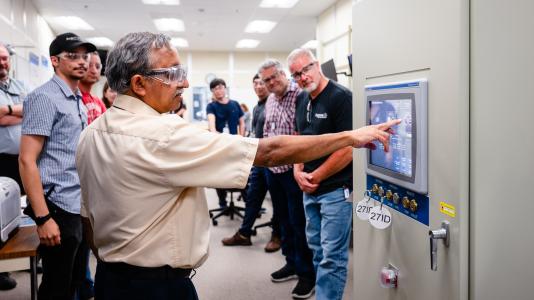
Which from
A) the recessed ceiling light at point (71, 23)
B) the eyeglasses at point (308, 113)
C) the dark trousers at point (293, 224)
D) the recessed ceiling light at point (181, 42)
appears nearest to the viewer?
the eyeglasses at point (308, 113)

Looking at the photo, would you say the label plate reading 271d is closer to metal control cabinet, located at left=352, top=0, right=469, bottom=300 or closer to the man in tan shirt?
metal control cabinet, located at left=352, top=0, right=469, bottom=300

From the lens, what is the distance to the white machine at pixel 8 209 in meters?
1.82

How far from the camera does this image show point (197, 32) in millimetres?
8969

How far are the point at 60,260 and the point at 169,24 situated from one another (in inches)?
275

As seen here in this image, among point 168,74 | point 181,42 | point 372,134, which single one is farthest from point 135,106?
point 181,42

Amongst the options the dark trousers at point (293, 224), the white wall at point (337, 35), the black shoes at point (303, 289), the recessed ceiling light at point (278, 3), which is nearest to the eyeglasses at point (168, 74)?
the dark trousers at point (293, 224)

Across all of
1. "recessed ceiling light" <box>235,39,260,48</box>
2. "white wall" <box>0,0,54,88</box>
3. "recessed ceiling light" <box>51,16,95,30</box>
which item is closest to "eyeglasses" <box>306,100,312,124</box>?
"white wall" <box>0,0,54,88</box>

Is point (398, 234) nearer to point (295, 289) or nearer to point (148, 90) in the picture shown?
point (148, 90)

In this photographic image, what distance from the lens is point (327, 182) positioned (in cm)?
223

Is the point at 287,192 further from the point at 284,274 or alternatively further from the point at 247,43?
the point at 247,43

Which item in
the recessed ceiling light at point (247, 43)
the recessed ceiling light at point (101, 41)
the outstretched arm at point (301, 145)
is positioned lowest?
the outstretched arm at point (301, 145)

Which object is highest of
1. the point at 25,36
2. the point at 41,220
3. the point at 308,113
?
the point at 25,36

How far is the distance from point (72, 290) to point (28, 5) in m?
5.83

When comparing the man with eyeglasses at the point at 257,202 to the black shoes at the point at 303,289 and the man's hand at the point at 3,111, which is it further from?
the man's hand at the point at 3,111
